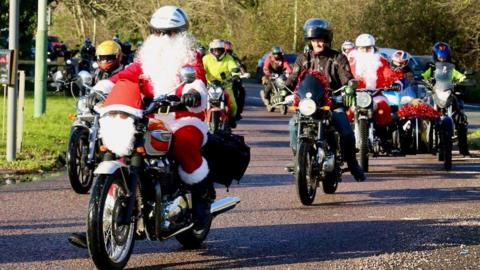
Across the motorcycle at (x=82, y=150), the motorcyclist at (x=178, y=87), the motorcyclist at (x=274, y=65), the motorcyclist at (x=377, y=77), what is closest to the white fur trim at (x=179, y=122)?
the motorcyclist at (x=178, y=87)

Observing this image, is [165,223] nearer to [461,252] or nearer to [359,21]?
[461,252]

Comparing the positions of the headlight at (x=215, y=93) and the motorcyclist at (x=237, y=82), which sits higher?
the motorcyclist at (x=237, y=82)

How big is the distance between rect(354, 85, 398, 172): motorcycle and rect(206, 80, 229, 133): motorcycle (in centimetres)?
304

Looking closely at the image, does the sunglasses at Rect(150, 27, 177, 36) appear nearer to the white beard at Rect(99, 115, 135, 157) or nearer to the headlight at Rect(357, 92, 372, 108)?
the white beard at Rect(99, 115, 135, 157)

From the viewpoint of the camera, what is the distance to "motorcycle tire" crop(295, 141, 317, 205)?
1154 cm

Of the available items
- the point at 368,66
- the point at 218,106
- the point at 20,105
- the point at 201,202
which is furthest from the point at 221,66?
the point at 201,202

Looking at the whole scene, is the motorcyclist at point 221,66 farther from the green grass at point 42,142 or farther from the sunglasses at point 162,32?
the sunglasses at point 162,32

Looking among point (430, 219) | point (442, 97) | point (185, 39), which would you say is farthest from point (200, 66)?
point (442, 97)

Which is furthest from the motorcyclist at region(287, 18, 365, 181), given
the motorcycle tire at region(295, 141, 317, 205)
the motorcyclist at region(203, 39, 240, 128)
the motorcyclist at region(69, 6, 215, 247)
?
the motorcyclist at region(203, 39, 240, 128)

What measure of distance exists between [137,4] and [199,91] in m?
40.6

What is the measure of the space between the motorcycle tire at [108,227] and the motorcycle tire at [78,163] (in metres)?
4.49

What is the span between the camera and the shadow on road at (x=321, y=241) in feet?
28.4

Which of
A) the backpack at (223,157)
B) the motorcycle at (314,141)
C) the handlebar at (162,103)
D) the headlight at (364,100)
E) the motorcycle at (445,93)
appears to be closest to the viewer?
the handlebar at (162,103)

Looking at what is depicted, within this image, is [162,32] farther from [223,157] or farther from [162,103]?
[223,157]
